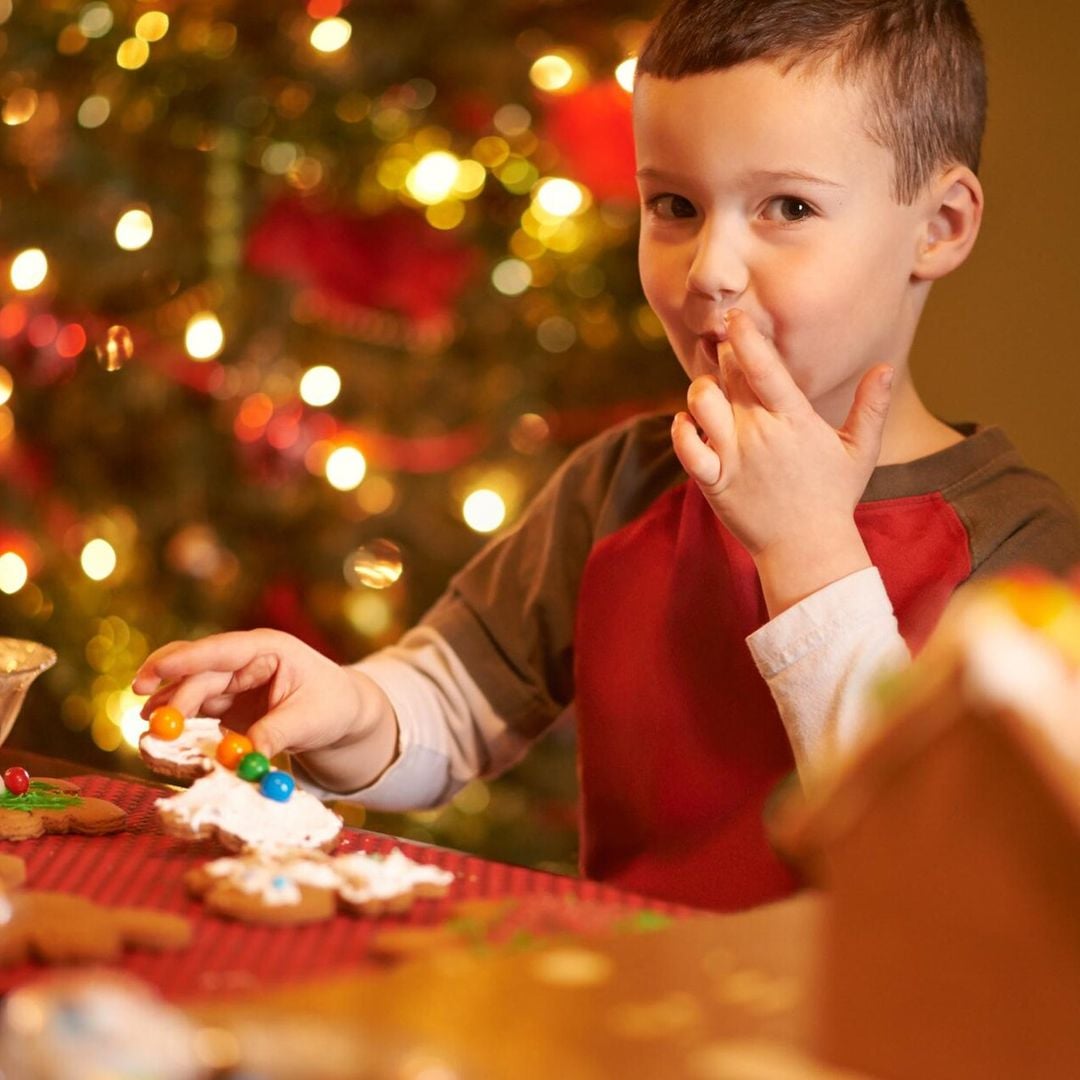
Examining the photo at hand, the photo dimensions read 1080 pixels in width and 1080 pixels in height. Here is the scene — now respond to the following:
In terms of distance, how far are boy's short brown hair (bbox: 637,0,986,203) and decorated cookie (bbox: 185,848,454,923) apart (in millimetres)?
537

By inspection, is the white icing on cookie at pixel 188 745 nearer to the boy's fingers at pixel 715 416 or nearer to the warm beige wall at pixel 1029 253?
the boy's fingers at pixel 715 416

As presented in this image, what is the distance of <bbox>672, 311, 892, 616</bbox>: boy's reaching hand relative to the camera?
87 centimetres

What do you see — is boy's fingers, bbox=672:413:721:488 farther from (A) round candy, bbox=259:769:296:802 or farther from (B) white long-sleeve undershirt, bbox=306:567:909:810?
(A) round candy, bbox=259:769:296:802

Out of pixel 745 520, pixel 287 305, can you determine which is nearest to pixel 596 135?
pixel 287 305

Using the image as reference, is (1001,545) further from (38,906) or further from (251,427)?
(251,427)

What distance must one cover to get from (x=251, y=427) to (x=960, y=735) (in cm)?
183

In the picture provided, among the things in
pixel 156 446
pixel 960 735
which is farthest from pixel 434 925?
pixel 156 446

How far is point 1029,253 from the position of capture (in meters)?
1.57

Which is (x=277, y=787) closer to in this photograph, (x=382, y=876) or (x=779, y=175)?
(x=382, y=876)

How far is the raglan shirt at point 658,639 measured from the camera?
0.98 m

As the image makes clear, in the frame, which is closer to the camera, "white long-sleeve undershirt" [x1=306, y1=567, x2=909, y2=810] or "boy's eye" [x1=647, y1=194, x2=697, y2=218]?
"white long-sleeve undershirt" [x1=306, y1=567, x2=909, y2=810]

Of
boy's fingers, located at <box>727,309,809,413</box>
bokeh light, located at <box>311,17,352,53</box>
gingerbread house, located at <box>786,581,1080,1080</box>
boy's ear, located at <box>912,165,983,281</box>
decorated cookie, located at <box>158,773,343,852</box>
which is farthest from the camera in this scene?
bokeh light, located at <box>311,17,352,53</box>

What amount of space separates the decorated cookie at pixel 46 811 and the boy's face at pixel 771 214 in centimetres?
45

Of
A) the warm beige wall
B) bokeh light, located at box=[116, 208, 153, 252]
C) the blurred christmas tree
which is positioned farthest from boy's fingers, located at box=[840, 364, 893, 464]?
bokeh light, located at box=[116, 208, 153, 252]
